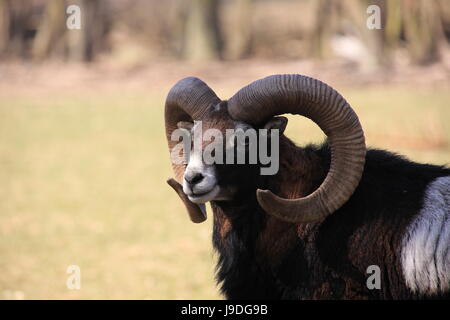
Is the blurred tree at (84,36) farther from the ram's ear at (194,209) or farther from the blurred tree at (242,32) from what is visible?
the ram's ear at (194,209)

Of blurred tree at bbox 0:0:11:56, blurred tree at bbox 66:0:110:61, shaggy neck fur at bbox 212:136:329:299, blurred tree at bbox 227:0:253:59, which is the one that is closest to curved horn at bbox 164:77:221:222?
shaggy neck fur at bbox 212:136:329:299

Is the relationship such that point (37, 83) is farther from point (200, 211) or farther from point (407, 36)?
point (200, 211)

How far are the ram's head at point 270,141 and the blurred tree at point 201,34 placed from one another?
30930 millimetres

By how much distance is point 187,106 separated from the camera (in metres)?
7.03

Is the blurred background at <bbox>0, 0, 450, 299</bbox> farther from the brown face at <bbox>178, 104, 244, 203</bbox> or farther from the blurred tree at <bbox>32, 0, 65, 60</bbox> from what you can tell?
the brown face at <bbox>178, 104, 244, 203</bbox>

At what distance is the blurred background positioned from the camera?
12.6m

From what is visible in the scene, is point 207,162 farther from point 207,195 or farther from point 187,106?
point 187,106

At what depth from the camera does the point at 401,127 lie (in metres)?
22.5

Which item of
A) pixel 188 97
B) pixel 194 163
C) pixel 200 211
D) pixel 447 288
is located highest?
pixel 188 97

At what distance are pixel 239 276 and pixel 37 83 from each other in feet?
92.6

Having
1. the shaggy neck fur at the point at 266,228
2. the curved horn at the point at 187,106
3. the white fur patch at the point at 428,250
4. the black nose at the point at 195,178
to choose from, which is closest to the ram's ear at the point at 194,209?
the curved horn at the point at 187,106

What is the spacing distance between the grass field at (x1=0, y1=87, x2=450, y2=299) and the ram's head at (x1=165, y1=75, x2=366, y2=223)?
2817mm

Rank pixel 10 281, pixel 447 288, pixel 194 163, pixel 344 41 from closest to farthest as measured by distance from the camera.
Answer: pixel 447 288 < pixel 194 163 < pixel 10 281 < pixel 344 41

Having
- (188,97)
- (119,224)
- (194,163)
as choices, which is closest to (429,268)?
(194,163)
